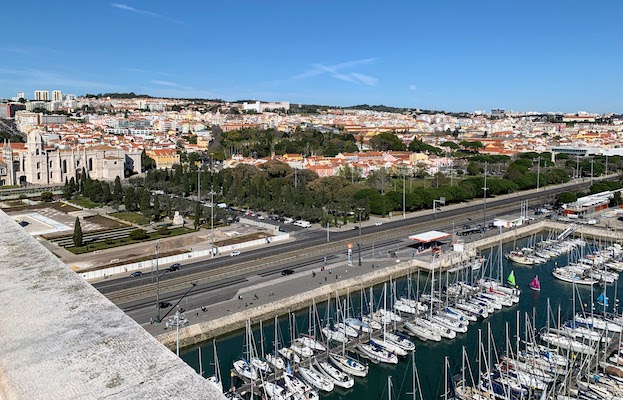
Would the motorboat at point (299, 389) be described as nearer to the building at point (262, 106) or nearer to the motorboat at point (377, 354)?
the motorboat at point (377, 354)

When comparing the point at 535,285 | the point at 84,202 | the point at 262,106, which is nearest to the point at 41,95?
the point at 262,106

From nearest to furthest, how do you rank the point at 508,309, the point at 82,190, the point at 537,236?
the point at 508,309
the point at 537,236
the point at 82,190

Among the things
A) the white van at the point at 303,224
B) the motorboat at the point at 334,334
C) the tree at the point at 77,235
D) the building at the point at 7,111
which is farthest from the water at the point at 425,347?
the building at the point at 7,111

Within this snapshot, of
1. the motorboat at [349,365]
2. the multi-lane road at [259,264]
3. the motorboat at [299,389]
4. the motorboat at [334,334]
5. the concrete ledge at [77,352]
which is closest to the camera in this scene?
the concrete ledge at [77,352]

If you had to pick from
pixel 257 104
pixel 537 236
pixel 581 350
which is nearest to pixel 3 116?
pixel 257 104

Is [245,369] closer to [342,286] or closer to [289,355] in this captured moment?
[289,355]

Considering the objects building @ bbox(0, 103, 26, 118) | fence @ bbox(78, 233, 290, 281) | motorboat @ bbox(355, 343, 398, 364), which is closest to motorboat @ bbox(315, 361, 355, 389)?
motorboat @ bbox(355, 343, 398, 364)

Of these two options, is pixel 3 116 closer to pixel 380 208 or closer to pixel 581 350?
pixel 380 208
